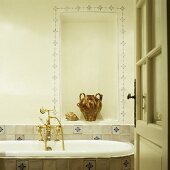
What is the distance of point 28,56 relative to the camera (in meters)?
3.35

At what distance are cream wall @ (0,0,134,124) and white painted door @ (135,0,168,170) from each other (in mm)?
1839

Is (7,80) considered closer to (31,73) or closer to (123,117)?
(31,73)

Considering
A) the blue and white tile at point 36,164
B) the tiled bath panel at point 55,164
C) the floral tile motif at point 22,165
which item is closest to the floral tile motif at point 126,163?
the tiled bath panel at point 55,164

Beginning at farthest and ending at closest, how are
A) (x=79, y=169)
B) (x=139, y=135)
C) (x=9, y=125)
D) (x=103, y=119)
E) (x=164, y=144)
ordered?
(x=103, y=119) < (x=9, y=125) < (x=79, y=169) < (x=139, y=135) < (x=164, y=144)

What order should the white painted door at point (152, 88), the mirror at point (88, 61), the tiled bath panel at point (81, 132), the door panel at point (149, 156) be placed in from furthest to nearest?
the mirror at point (88, 61) < the tiled bath panel at point (81, 132) < the door panel at point (149, 156) < the white painted door at point (152, 88)

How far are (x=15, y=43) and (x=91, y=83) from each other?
1.04 meters

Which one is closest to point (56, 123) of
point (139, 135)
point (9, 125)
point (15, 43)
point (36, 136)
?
point (36, 136)

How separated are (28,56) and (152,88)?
238cm

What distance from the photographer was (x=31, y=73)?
3.35 m

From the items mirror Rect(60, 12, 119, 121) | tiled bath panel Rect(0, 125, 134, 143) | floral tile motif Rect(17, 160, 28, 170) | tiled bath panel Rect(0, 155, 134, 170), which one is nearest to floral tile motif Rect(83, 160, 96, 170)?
tiled bath panel Rect(0, 155, 134, 170)

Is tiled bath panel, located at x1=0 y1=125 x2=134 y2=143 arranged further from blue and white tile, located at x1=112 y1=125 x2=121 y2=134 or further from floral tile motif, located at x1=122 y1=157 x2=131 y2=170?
floral tile motif, located at x1=122 y1=157 x2=131 y2=170

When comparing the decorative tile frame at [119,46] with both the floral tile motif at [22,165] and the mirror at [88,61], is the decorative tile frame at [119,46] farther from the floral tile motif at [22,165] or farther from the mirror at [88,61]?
the floral tile motif at [22,165]

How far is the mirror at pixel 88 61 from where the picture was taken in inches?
140

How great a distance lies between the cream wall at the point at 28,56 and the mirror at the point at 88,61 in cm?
25
